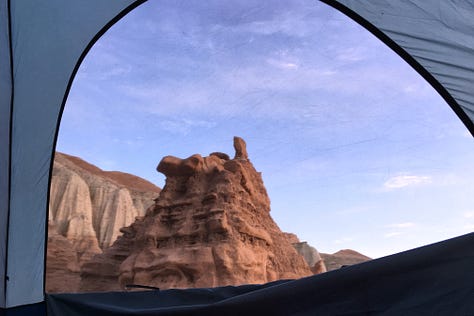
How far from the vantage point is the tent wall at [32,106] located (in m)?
2.43

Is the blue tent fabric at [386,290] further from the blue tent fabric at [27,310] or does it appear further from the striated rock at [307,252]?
the striated rock at [307,252]

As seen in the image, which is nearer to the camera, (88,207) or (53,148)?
(53,148)

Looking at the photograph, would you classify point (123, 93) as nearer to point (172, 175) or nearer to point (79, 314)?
point (172, 175)

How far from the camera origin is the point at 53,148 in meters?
2.71

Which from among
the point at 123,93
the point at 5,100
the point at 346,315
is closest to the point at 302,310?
the point at 346,315

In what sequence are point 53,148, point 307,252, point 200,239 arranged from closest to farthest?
point 53,148 < point 200,239 < point 307,252

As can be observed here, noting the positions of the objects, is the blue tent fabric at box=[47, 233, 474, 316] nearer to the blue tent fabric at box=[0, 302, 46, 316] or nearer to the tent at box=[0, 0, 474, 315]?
the tent at box=[0, 0, 474, 315]

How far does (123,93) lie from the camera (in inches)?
421

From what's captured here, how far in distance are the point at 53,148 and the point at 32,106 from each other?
0.29 meters

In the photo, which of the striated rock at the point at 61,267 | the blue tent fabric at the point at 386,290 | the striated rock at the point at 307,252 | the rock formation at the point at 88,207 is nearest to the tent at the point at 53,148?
the blue tent fabric at the point at 386,290

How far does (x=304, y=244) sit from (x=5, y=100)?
30.6m

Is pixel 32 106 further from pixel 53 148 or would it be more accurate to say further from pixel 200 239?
pixel 200 239

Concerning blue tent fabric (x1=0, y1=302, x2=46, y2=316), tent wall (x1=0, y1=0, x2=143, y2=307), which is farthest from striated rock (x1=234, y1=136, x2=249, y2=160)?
blue tent fabric (x1=0, y1=302, x2=46, y2=316)

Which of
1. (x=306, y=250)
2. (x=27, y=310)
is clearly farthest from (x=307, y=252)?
(x=27, y=310)
